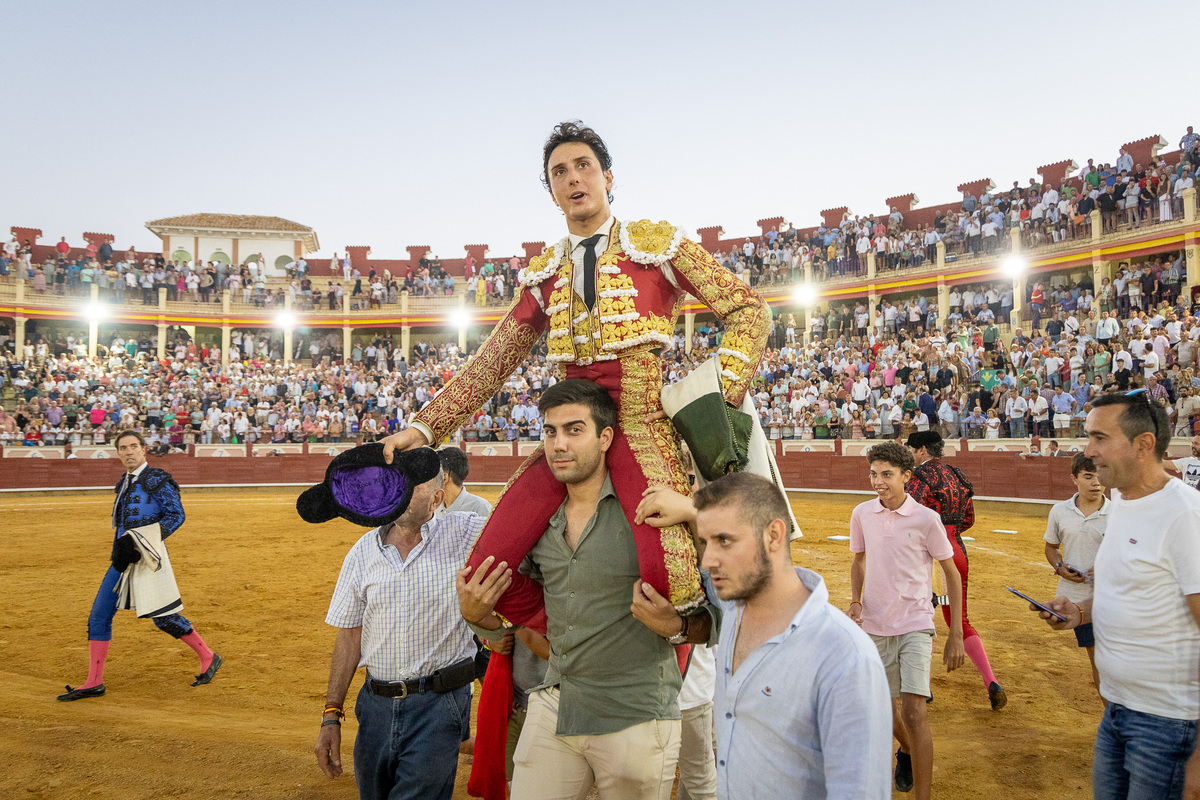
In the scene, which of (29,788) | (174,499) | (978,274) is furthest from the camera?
(978,274)

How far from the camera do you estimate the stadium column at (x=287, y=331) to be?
29594 millimetres

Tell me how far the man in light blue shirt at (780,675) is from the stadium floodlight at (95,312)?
31.2 meters

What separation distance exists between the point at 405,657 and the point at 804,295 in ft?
77.6

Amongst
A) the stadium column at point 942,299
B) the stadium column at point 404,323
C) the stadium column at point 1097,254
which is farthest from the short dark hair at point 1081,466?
the stadium column at point 404,323

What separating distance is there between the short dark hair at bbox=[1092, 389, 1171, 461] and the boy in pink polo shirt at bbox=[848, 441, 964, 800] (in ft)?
5.23

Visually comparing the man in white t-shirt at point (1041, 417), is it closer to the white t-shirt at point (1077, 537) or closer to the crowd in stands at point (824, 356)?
the crowd in stands at point (824, 356)

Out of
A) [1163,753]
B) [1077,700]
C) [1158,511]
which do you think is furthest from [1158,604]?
[1077,700]

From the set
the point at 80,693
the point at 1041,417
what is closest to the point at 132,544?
the point at 80,693

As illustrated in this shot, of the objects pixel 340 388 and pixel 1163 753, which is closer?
pixel 1163 753

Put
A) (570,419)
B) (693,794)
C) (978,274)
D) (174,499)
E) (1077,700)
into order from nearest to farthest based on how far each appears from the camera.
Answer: (570,419), (693,794), (1077,700), (174,499), (978,274)

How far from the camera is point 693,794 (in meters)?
2.90

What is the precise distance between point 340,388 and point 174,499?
59.6 ft

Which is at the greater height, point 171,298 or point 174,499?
point 171,298

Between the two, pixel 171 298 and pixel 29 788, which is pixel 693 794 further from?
pixel 171 298
